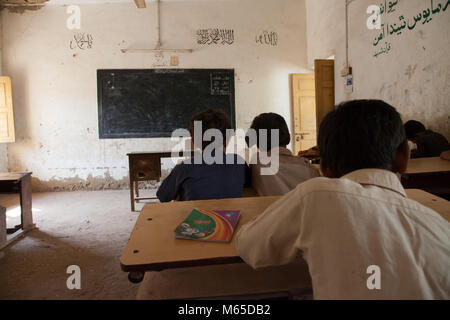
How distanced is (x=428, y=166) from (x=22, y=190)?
346 centimetres

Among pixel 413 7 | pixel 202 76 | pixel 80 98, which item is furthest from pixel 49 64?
pixel 413 7

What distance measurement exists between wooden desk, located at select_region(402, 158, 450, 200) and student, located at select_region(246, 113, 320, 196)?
2.60 feet

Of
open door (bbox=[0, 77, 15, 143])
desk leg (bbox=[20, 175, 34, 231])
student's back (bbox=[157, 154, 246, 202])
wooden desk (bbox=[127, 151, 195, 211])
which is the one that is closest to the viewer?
student's back (bbox=[157, 154, 246, 202])

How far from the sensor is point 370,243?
586mm

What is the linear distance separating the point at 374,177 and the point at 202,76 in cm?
485

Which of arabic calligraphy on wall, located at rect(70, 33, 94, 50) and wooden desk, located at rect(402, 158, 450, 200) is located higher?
arabic calligraphy on wall, located at rect(70, 33, 94, 50)

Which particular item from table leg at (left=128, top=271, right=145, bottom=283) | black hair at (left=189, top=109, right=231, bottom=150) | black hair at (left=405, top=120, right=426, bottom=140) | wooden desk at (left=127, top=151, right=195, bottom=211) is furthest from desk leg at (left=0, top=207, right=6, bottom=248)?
black hair at (left=405, top=120, right=426, bottom=140)

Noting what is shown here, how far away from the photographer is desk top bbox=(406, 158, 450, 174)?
1.97 meters

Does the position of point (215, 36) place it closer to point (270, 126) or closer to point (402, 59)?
point (402, 59)

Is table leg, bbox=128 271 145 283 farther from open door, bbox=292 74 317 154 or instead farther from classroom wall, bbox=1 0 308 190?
open door, bbox=292 74 317 154

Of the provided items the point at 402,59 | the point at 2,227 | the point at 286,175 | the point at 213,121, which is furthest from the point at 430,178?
the point at 2,227

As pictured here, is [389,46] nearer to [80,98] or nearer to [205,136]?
[205,136]

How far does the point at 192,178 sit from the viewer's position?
1534mm

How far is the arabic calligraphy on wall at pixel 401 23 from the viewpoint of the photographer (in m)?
2.73
